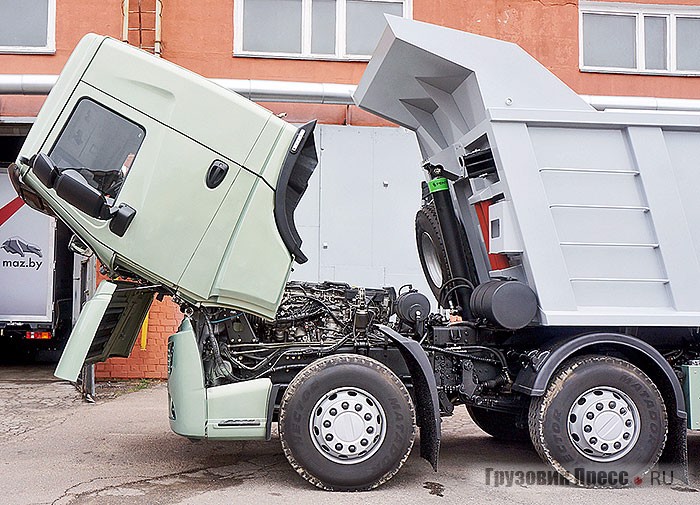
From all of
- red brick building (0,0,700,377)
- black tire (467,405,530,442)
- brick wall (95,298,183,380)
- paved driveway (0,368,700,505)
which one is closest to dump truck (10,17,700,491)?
paved driveway (0,368,700,505)

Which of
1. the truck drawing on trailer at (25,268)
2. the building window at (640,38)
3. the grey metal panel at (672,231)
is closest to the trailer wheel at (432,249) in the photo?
the grey metal panel at (672,231)

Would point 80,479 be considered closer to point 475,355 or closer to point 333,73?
point 475,355

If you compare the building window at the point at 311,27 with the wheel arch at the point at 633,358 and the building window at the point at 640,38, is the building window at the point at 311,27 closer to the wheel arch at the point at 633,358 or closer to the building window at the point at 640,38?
the building window at the point at 640,38

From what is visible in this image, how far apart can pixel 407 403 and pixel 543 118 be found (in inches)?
91.3

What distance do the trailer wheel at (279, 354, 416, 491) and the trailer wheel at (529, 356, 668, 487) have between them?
3.35ft

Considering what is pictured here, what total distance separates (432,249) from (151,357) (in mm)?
5755

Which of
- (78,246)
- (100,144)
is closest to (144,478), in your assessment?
(78,246)

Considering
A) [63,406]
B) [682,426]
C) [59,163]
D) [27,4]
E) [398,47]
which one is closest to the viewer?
[59,163]

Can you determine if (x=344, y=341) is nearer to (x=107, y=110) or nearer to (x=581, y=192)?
(x=581, y=192)

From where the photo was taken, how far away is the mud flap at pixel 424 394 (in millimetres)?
5543

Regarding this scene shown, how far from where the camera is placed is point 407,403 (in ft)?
17.8

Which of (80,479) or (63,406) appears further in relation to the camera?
(63,406)

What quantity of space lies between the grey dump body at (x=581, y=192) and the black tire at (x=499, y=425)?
167cm

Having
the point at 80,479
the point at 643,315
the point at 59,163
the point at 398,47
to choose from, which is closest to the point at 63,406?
the point at 80,479
